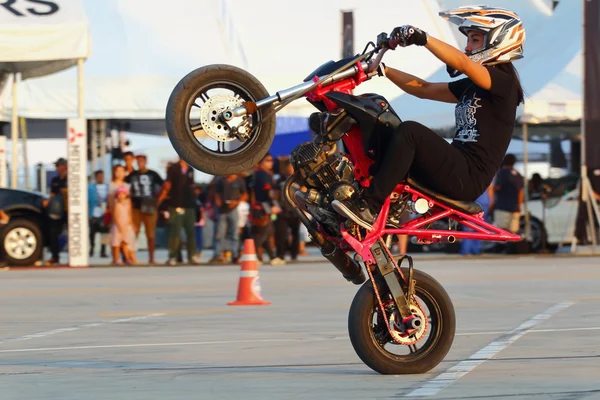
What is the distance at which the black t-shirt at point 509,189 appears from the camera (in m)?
23.9

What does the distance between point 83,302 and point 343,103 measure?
315 inches

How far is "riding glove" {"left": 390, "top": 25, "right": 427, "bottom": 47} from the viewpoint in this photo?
7.47 meters

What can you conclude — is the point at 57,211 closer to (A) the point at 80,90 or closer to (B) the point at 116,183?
(B) the point at 116,183

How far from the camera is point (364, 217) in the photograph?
7.71 meters

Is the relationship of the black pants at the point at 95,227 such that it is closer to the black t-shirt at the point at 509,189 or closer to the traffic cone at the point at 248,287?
the black t-shirt at the point at 509,189

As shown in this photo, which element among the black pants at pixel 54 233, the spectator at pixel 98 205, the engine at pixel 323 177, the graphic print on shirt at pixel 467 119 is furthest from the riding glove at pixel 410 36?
the spectator at pixel 98 205

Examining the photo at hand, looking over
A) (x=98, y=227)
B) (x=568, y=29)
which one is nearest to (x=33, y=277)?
(x=98, y=227)

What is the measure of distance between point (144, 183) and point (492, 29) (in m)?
15.2

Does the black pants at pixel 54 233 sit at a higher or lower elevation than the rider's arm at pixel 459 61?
lower

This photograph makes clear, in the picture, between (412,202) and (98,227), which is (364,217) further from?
(98,227)

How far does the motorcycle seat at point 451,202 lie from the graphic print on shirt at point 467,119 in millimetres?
377

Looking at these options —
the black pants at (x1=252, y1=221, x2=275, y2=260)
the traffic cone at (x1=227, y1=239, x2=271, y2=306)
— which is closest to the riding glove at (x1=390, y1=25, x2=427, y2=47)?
the traffic cone at (x1=227, y1=239, x2=271, y2=306)

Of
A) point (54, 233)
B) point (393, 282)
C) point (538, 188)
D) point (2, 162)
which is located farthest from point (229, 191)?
point (393, 282)

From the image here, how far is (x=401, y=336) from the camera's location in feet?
A: 25.6
